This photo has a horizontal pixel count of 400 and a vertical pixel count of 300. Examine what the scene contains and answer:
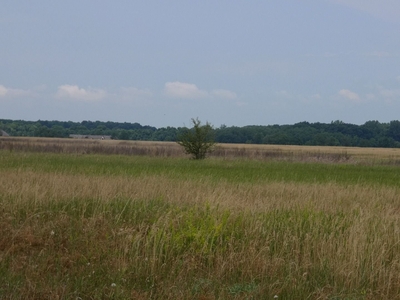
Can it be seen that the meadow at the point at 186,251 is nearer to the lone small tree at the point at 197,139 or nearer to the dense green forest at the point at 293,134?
the lone small tree at the point at 197,139

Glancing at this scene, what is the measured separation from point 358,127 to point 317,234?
132 m

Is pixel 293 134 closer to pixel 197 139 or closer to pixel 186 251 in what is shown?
pixel 197 139

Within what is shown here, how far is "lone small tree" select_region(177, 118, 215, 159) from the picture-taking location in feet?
142

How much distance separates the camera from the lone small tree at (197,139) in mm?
43156

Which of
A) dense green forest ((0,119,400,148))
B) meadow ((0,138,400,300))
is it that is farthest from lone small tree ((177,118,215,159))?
dense green forest ((0,119,400,148))

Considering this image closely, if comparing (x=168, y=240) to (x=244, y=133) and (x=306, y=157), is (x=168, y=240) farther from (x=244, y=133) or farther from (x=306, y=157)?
(x=244, y=133)

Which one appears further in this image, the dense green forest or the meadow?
the dense green forest

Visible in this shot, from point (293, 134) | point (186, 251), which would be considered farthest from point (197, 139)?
point (293, 134)

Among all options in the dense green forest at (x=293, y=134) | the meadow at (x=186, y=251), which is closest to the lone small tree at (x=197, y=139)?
the meadow at (x=186, y=251)

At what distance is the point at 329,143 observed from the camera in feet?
391

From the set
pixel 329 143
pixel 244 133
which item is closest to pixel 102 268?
pixel 329 143

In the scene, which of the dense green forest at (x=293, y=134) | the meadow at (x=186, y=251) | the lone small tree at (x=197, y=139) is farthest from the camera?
the dense green forest at (x=293, y=134)

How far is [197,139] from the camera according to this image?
43.1 m

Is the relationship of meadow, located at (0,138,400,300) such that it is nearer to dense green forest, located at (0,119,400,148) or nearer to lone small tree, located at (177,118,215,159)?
lone small tree, located at (177,118,215,159)
